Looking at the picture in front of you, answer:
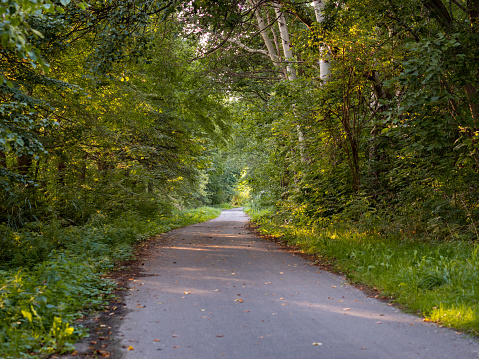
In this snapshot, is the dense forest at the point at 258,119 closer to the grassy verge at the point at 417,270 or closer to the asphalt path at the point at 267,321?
the grassy verge at the point at 417,270

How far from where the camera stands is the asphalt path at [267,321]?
3.74m

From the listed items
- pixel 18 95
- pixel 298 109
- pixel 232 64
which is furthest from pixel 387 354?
pixel 232 64

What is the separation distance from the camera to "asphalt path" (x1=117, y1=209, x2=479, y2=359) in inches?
147

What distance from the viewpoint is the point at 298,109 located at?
1110 cm

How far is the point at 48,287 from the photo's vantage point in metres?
4.95

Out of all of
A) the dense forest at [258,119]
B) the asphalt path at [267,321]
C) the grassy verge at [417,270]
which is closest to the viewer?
the asphalt path at [267,321]

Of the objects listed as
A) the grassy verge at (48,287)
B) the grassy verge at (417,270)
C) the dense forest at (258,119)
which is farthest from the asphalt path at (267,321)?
the dense forest at (258,119)

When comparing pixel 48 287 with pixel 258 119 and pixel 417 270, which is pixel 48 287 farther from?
pixel 258 119

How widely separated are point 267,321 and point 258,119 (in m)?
13.9

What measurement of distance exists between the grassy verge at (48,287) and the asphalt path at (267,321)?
0.60 m

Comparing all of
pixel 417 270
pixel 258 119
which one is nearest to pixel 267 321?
pixel 417 270

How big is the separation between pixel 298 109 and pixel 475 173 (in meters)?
4.86

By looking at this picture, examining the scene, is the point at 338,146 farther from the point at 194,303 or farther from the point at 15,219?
the point at 15,219

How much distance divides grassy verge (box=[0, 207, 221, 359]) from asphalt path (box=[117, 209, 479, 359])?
1.97 ft
